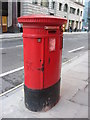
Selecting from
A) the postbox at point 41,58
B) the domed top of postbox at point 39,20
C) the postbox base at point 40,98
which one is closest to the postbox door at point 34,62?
the postbox at point 41,58

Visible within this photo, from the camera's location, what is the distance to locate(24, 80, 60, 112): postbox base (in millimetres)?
3033

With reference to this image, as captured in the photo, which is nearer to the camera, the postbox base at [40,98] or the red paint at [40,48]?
the red paint at [40,48]

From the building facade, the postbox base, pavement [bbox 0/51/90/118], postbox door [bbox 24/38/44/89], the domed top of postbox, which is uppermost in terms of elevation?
the building facade

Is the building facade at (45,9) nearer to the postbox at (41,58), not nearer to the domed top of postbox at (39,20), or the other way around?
the postbox at (41,58)

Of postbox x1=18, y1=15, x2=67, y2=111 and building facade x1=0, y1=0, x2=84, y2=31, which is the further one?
building facade x1=0, y1=0, x2=84, y2=31

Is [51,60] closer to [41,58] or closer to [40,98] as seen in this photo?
[41,58]

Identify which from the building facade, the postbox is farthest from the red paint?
the building facade

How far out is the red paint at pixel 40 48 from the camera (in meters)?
2.74

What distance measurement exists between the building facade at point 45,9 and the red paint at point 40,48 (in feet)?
76.4

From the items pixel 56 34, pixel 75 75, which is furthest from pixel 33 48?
pixel 75 75

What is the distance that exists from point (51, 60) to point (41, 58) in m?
0.23

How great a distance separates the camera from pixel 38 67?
2881mm

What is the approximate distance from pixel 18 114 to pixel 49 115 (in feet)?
1.91

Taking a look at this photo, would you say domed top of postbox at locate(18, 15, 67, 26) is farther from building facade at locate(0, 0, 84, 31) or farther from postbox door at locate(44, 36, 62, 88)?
building facade at locate(0, 0, 84, 31)
